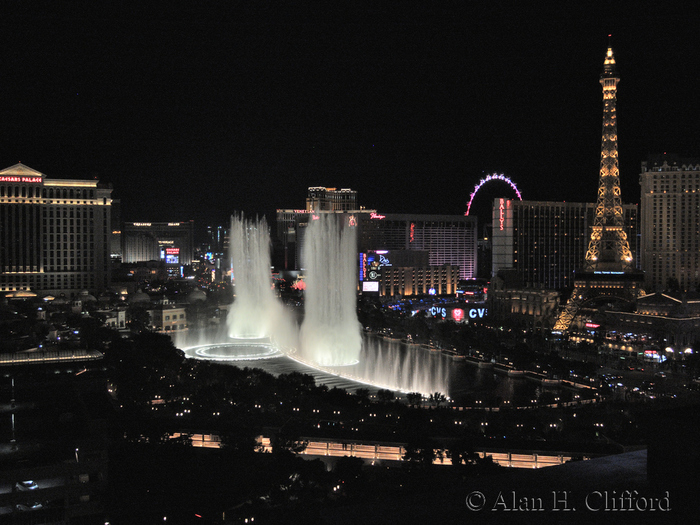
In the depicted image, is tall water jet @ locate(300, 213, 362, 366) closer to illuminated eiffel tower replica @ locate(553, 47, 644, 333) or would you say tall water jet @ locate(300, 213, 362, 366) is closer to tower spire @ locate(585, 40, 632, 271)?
illuminated eiffel tower replica @ locate(553, 47, 644, 333)

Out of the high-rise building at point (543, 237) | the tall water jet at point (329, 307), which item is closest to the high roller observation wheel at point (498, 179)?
the high-rise building at point (543, 237)

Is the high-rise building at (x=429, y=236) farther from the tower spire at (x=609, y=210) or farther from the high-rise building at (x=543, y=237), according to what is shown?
the tower spire at (x=609, y=210)

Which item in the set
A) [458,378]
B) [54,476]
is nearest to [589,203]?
[458,378]

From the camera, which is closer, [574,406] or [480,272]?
[574,406]

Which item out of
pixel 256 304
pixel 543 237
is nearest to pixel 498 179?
pixel 543 237

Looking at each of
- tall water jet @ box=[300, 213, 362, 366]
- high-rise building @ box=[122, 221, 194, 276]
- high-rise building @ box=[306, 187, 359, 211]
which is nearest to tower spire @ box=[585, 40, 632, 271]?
tall water jet @ box=[300, 213, 362, 366]

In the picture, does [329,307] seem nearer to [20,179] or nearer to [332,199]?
[20,179]

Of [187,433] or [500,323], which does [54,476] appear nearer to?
[187,433]
